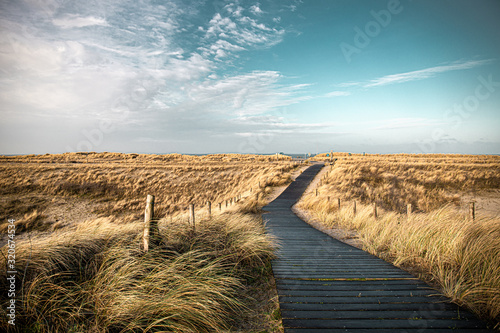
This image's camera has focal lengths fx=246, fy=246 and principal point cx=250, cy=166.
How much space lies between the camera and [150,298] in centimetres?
307

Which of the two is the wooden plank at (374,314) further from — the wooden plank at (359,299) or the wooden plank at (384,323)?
the wooden plank at (359,299)

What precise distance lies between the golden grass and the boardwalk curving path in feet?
2.45

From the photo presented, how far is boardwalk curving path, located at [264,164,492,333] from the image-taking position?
2877mm

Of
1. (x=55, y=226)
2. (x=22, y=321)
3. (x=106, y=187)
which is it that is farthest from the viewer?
(x=106, y=187)

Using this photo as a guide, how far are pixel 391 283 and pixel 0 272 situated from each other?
5.45 meters

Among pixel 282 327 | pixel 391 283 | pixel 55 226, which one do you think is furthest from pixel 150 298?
pixel 55 226

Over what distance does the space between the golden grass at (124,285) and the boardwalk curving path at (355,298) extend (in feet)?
2.45

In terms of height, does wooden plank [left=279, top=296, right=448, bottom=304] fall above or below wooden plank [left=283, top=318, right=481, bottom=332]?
below

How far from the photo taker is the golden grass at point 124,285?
9.26 feet

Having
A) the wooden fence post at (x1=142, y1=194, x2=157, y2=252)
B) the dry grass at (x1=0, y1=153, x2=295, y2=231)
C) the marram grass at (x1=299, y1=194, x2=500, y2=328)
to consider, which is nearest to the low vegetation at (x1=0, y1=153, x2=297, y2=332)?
the wooden fence post at (x1=142, y1=194, x2=157, y2=252)

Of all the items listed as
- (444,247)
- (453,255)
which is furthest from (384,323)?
(444,247)

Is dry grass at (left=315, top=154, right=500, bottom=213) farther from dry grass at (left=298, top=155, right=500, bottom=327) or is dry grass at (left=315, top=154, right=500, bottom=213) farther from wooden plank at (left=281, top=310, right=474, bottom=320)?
wooden plank at (left=281, top=310, right=474, bottom=320)

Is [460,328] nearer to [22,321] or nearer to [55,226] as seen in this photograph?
[22,321]

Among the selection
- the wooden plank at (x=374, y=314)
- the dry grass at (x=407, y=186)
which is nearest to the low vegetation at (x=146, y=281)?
the wooden plank at (x=374, y=314)
